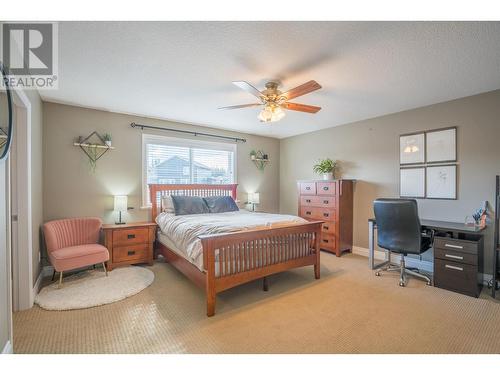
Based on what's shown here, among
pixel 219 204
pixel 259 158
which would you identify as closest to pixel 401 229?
pixel 219 204

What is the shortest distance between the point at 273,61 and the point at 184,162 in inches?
113

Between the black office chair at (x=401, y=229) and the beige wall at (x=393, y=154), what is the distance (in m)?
0.84

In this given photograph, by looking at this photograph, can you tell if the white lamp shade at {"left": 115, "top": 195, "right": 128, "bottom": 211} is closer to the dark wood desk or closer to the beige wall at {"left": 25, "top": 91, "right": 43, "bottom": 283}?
the beige wall at {"left": 25, "top": 91, "right": 43, "bottom": 283}

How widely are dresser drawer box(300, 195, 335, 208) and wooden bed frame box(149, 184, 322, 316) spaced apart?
4.06ft

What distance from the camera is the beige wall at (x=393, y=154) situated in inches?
116

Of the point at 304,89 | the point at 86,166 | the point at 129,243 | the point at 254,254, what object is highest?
the point at 304,89

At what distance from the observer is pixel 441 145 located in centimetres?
332

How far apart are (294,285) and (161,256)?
7.56ft

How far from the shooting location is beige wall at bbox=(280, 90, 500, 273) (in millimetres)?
2949

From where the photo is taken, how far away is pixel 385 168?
393cm

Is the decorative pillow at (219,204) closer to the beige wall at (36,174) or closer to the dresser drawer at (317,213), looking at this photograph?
the dresser drawer at (317,213)

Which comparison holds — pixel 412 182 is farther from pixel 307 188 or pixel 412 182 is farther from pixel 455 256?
pixel 307 188

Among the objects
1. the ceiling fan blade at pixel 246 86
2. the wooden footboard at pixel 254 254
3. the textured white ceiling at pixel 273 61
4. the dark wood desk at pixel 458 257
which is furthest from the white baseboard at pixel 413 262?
the ceiling fan blade at pixel 246 86

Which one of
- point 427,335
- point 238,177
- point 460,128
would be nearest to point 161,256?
point 238,177
